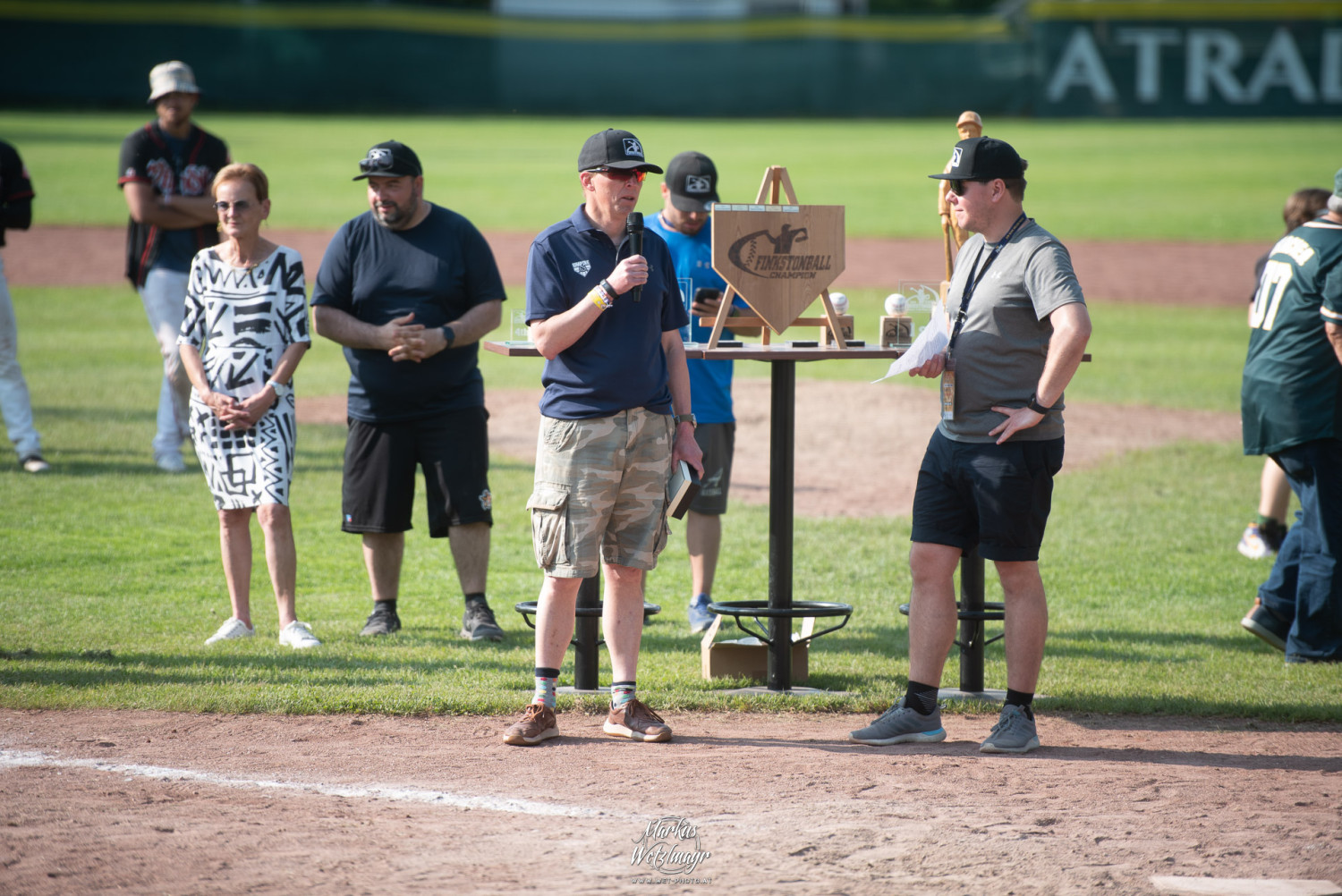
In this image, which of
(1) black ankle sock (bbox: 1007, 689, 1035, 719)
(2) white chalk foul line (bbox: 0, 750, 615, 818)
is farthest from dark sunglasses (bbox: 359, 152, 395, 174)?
(1) black ankle sock (bbox: 1007, 689, 1035, 719)

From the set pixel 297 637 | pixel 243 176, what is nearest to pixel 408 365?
pixel 243 176

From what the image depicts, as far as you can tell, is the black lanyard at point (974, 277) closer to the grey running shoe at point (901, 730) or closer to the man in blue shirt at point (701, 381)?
the grey running shoe at point (901, 730)

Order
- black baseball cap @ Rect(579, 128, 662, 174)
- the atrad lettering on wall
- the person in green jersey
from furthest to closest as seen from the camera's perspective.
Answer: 1. the atrad lettering on wall
2. the person in green jersey
3. black baseball cap @ Rect(579, 128, 662, 174)

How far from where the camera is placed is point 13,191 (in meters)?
9.36

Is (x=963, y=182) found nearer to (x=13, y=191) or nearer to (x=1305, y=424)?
(x=1305, y=424)

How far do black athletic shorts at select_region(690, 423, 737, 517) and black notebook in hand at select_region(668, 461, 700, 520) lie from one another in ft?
5.52

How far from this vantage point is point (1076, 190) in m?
30.7

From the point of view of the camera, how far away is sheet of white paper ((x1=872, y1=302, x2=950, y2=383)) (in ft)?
15.9

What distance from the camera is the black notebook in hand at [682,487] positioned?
16.5ft

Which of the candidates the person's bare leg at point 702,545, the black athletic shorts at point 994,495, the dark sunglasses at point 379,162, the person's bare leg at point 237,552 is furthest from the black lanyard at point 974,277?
the person's bare leg at point 237,552

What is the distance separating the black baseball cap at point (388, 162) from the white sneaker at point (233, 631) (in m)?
2.09

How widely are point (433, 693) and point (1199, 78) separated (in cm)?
4483

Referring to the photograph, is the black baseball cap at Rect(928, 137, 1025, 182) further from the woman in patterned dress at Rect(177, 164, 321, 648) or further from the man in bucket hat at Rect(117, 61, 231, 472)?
the man in bucket hat at Rect(117, 61, 231, 472)

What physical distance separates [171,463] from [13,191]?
82.7 inches
